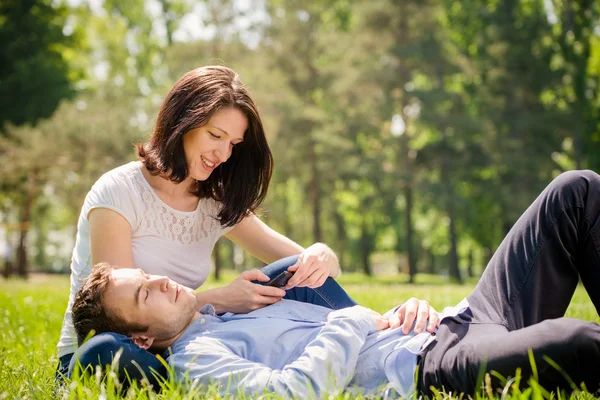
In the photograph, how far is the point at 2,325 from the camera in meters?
5.25

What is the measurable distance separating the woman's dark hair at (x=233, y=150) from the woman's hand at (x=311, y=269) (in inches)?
30.2

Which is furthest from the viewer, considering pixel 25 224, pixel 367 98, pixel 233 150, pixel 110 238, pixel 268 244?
pixel 367 98

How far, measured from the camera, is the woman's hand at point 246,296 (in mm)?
3236

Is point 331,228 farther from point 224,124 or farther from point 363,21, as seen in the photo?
point 224,124

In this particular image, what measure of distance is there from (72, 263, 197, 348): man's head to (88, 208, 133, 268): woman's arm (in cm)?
26

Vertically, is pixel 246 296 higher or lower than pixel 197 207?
lower

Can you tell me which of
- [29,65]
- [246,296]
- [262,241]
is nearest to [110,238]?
[246,296]

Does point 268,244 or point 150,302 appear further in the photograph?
point 268,244

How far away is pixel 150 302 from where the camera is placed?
2.82 m

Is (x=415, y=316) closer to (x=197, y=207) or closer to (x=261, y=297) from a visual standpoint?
(x=261, y=297)

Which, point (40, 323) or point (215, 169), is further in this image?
point (40, 323)

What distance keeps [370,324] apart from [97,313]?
1.33 metres

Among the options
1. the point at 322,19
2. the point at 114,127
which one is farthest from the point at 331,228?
the point at 114,127

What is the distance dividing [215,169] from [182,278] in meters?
0.86
